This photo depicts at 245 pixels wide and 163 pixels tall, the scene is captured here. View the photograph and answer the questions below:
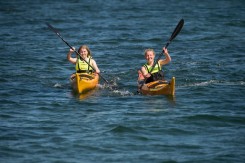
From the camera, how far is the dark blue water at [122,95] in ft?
35.9

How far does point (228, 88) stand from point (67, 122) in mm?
4809

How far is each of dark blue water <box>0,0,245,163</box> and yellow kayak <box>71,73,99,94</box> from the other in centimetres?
21

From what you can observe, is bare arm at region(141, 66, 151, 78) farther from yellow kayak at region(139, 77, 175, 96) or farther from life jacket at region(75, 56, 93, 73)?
life jacket at region(75, 56, 93, 73)

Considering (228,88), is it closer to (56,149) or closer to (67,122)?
(67,122)

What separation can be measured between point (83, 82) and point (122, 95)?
1008 mm

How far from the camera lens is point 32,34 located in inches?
989

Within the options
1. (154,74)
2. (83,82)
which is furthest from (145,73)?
(83,82)

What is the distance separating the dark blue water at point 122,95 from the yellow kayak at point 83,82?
8.3 inches

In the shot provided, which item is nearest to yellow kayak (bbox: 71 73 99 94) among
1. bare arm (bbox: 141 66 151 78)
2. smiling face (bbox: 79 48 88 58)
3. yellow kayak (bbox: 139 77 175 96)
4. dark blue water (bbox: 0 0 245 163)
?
dark blue water (bbox: 0 0 245 163)

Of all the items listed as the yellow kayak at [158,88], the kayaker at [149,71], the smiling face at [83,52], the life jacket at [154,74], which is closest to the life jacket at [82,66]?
the smiling face at [83,52]

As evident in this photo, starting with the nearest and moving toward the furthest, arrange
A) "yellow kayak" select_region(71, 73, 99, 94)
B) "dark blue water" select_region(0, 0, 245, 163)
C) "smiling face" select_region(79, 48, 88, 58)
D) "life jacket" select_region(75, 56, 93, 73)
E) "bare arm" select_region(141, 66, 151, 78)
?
"dark blue water" select_region(0, 0, 245, 163), "bare arm" select_region(141, 66, 151, 78), "yellow kayak" select_region(71, 73, 99, 94), "smiling face" select_region(79, 48, 88, 58), "life jacket" select_region(75, 56, 93, 73)

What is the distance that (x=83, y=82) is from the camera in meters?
15.3

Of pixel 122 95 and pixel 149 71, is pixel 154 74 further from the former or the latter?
pixel 122 95

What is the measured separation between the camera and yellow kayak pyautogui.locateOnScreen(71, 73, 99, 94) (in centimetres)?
1523
